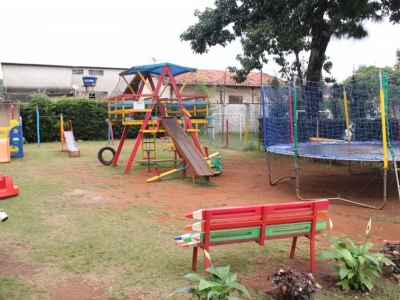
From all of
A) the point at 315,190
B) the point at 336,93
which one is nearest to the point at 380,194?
the point at 315,190

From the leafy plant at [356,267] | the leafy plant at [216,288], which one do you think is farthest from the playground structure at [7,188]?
the leafy plant at [356,267]

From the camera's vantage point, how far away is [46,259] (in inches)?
168

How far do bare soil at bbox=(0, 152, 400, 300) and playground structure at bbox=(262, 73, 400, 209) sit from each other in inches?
17.8

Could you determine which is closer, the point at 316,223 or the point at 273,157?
the point at 316,223

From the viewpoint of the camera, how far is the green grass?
12.0 feet

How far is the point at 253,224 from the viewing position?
3707mm

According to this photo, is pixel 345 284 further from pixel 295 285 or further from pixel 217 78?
pixel 217 78

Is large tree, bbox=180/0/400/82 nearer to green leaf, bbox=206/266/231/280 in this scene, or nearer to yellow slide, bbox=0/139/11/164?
yellow slide, bbox=0/139/11/164

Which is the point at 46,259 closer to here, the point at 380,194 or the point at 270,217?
the point at 270,217

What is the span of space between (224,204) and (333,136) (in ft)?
26.8

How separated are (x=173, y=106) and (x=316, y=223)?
7780mm

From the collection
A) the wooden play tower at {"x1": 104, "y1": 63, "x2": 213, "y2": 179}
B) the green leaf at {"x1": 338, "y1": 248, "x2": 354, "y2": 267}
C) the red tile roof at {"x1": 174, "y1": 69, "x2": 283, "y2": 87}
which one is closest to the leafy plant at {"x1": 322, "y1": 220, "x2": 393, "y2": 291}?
the green leaf at {"x1": 338, "y1": 248, "x2": 354, "y2": 267}

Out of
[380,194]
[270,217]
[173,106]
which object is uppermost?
[173,106]

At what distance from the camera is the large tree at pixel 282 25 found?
1042 cm
